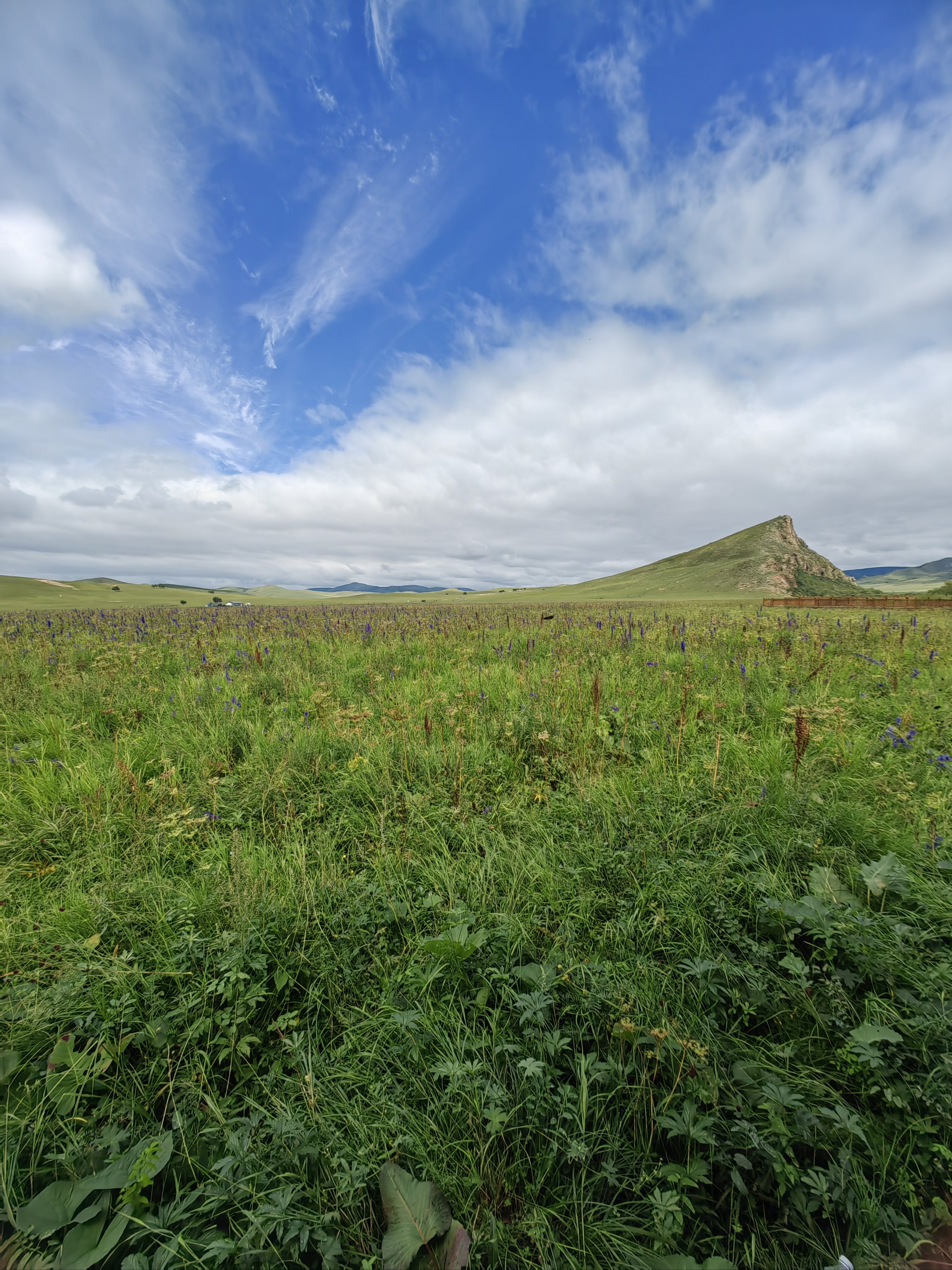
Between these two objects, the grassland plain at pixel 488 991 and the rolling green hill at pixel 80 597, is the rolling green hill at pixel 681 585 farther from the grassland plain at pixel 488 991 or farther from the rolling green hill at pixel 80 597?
the grassland plain at pixel 488 991

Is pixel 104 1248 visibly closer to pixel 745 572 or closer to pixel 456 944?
pixel 456 944

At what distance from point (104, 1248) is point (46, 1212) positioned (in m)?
0.25

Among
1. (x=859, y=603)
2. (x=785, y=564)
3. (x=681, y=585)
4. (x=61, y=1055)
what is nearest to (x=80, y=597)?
(x=61, y=1055)

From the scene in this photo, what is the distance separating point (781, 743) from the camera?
4078 mm

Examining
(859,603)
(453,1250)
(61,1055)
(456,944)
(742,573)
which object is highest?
(742,573)

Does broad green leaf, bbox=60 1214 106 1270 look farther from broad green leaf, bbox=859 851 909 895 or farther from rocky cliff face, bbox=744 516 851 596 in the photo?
rocky cliff face, bbox=744 516 851 596

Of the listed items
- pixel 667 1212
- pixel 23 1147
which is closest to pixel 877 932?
pixel 667 1212

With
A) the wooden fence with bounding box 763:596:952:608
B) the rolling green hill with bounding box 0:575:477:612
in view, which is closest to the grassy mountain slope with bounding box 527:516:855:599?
the wooden fence with bounding box 763:596:952:608

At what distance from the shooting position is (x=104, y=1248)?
1352 millimetres

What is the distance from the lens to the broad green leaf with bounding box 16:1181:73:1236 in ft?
4.58

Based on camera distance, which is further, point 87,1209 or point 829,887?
point 829,887

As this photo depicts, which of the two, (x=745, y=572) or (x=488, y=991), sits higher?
(x=745, y=572)

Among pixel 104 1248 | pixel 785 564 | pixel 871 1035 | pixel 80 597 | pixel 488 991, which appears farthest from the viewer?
pixel 785 564

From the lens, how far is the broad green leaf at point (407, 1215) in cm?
137
